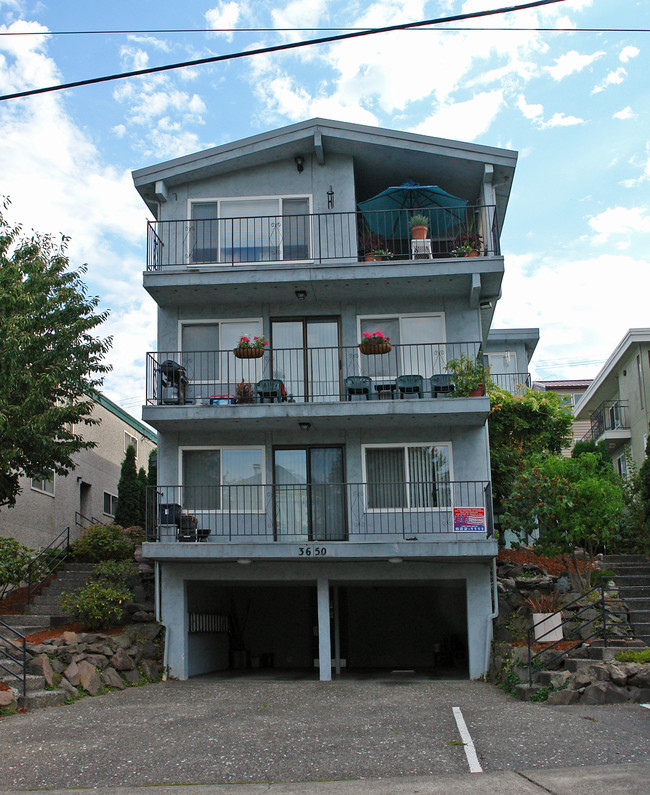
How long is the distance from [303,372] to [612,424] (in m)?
18.7

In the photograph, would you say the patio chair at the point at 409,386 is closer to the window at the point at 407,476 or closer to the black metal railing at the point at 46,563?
the window at the point at 407,476

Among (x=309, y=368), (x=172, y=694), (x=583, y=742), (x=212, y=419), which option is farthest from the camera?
(x=309, y=368)

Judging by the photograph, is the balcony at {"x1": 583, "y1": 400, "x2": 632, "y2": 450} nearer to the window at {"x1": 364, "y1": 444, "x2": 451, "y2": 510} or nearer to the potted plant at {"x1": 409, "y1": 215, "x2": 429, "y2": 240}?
the window at {"x1": 364, "y1": 444, "x2": 451, "y2": 510}

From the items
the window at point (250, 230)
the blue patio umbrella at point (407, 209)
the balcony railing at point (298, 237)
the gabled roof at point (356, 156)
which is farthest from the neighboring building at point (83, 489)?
the blue patio umbrella at point (407, 209)

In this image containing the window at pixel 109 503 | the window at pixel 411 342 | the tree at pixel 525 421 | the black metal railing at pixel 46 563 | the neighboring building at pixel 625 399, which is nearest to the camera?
the window at pixel 411 342

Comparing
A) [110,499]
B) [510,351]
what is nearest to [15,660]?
[110,499]

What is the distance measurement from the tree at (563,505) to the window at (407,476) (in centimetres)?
160

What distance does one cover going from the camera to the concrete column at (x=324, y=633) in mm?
17031

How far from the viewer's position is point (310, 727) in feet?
36.2

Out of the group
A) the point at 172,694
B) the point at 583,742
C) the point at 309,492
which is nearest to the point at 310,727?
the point at 583,742

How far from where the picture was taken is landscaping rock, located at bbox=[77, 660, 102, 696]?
14.3m

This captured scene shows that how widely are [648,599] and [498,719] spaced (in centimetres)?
659

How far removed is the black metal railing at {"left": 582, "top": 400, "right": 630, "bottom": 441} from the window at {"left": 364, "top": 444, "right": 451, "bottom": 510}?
16.1m

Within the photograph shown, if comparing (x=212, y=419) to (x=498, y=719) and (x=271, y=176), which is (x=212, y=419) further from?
(x=498, y=719)
